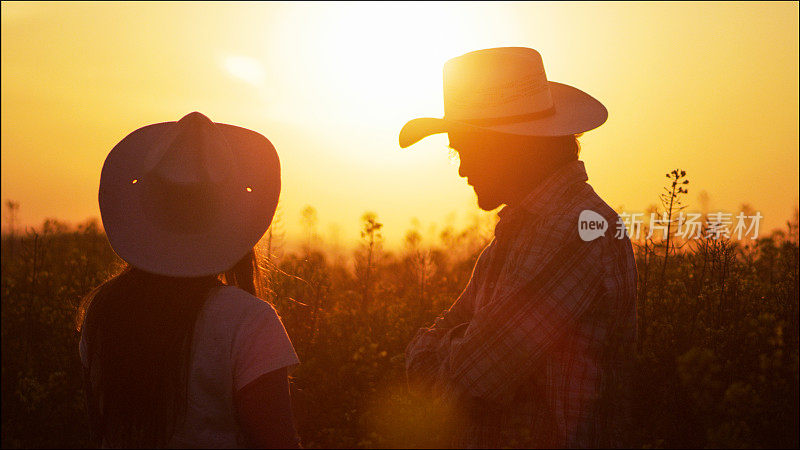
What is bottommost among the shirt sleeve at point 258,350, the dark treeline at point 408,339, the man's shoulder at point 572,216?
the dark treeline at point 408,339

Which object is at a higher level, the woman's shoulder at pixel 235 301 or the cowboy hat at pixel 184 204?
the cowboy hat at pixel 184 204

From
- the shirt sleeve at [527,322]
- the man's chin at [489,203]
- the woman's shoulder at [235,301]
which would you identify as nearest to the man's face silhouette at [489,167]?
the man's chin at [489,203]

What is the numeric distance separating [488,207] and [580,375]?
0.85m

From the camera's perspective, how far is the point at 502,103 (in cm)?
274

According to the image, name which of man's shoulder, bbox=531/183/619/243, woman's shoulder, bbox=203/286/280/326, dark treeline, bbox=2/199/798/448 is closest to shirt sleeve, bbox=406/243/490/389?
dark treeline, bbox=2/199/798/448

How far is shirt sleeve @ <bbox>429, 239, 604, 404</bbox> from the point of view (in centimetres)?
222

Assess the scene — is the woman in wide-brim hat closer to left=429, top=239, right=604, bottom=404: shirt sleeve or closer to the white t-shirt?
the white t-shirt

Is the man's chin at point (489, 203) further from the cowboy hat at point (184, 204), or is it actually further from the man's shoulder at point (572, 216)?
the cowboy hat at point (184, 204)

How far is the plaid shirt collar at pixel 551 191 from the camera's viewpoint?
2.50 meters

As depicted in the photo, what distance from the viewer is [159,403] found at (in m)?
1.80

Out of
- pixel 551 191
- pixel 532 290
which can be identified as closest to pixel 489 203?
pixel 551 191

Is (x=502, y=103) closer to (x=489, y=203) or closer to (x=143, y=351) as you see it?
(x=489, y=203)

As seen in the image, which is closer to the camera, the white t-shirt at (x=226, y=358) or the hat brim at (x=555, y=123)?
the white t-shirt at (x=226, y=358)

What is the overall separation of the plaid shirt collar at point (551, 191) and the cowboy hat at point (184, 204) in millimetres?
1126
